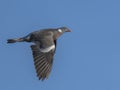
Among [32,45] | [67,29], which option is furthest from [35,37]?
[67,29]

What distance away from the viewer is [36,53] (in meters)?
42.2

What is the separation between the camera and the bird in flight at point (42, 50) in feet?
138

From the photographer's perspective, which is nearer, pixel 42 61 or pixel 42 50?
pixel 42 50

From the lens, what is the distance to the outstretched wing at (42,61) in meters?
42.1

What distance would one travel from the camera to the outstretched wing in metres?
42.1

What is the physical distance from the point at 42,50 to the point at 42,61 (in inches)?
16.4

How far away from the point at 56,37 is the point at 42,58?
4.15ft

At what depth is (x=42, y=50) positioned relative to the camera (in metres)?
42.2

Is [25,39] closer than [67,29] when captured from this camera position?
Yes

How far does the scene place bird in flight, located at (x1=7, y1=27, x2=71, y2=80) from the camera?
138 ft

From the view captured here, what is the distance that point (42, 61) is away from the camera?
4241cm

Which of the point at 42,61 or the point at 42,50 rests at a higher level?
the point at 42,50

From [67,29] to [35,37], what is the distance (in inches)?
119

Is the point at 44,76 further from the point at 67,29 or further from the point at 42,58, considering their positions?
the point at 67,29
